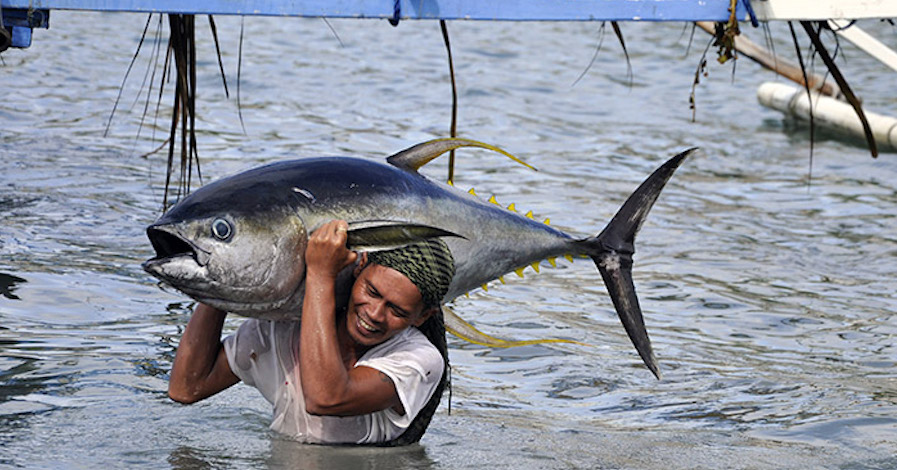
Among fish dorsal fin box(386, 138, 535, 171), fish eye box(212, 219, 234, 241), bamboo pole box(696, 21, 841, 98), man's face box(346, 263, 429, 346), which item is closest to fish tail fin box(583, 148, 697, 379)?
fish dorsal fin box(386, 138, 535, 171)

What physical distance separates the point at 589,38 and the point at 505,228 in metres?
15.5

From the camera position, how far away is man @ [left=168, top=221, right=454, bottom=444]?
3250 mm

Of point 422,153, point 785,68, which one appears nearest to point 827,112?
point 785,68

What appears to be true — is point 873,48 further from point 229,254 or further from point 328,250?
point 229,254

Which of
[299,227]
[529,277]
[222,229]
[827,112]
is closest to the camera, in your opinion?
[222,229]

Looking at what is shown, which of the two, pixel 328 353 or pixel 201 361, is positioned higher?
pixel 328 353

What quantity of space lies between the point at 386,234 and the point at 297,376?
64 centimetres

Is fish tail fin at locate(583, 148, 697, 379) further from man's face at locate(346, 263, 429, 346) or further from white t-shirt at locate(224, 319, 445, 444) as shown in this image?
man's face at locate(346, 263, 429, 346)

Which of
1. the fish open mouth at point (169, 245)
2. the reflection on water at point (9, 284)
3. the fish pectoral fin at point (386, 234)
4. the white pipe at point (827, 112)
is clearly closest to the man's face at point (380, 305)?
the fish pectoral fin at point (386, 234)

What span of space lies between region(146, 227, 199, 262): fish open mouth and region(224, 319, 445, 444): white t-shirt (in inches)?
21.9

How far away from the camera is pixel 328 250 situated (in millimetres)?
3166

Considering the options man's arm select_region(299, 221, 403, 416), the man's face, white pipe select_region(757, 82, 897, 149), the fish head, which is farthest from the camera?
white pipe select_region(757, 82, 897, 149)

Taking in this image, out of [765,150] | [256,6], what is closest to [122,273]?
[256,6]

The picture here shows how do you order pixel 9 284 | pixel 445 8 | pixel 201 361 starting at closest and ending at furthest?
pixel 201 361
pixel 445 8
pixel 9 284
